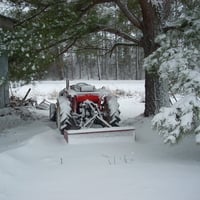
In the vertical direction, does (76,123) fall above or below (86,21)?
below

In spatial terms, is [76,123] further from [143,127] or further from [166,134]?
[166,134]

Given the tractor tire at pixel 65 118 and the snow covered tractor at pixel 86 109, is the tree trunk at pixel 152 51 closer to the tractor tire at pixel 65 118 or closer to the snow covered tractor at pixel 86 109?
the snow covered tractor at pixel 86 109

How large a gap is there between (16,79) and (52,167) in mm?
4816

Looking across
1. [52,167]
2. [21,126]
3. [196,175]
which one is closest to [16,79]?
[21,126]

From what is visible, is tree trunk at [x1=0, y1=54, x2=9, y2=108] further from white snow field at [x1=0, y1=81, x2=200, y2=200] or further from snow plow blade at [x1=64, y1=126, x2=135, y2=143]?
snow plow blade at [x1=64, y1=126, x2=135, y2=143]

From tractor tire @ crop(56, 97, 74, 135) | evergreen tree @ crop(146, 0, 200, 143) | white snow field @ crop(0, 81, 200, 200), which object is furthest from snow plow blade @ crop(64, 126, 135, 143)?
evergreen tree @ crop(146, 0, 200, 143)

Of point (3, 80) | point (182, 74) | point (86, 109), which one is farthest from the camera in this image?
point (3, 80)

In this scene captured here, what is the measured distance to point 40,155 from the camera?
6.30 metres

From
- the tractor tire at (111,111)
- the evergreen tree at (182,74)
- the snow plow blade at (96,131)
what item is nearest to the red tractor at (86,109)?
the tractor tire at (111,111)

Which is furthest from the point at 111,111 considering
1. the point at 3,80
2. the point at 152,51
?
the point at 3,80

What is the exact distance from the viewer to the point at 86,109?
8.22 meters

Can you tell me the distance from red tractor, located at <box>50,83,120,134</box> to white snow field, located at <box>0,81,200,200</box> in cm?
42

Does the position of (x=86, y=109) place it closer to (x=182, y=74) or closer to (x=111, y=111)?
(x=111, y=111)

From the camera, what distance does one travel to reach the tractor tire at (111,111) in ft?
26.8
